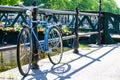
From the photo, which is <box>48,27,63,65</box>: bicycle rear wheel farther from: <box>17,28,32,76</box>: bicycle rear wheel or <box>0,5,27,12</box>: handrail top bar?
<box>0,5,27,12</box>: handrail top bar

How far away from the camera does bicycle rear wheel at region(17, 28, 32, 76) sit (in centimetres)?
506

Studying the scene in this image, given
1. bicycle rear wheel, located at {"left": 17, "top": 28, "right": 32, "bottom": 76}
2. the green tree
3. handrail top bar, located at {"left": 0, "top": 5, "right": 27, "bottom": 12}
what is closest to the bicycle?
bicycle rear wheel, located at {"left": 17, "top": 28, "right": 32, "bottom": 76}

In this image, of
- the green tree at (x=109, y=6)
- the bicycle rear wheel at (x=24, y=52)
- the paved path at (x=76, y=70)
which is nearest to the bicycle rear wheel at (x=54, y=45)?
the paved path at (x=76, y=70)

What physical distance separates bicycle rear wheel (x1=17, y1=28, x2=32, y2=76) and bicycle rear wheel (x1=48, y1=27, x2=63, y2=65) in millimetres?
849

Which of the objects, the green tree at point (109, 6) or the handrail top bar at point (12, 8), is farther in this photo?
the green tree at point (109, 6)

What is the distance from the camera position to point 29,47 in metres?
5.54

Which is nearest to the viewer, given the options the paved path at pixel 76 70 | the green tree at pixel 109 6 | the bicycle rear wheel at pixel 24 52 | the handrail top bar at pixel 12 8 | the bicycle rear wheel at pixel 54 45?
the handrail top bar at pixel 12 8

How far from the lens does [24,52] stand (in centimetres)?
535

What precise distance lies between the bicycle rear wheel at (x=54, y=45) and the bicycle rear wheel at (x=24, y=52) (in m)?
0.85

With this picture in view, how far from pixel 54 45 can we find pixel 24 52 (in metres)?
1.32

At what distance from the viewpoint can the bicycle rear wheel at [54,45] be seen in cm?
639

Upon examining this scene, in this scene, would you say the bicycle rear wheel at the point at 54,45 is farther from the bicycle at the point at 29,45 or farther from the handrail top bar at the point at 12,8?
the handrail top bar at the point at 12,8

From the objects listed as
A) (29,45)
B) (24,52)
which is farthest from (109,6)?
(24,52)

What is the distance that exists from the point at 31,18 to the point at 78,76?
1.16 metres
